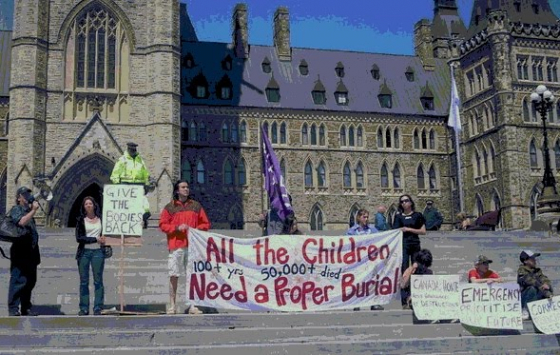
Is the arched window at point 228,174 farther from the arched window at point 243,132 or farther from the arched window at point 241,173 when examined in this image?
the arched window at point 243,132

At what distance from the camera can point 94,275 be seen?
33.6 ft

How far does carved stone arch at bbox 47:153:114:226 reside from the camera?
102 feet

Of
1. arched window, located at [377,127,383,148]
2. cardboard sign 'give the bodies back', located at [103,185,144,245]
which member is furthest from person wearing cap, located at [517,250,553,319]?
arched window, located at [377,127,383,148]

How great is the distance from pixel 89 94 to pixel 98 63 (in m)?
1.57

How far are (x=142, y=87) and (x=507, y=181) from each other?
64.8 ft

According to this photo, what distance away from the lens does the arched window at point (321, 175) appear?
43.6m

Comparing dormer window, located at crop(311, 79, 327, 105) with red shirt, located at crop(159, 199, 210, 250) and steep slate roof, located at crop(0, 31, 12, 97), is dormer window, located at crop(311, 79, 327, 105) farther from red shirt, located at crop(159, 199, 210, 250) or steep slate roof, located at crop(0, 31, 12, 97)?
A: red shirt, located at crop(159, 199, 210, 250)

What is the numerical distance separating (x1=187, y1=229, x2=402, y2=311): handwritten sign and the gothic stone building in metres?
20.9

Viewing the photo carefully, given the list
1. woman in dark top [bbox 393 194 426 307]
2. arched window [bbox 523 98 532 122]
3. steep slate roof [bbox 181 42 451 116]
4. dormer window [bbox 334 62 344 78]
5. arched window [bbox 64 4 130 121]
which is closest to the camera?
woman in dark top [bbox 393 194 426 307]

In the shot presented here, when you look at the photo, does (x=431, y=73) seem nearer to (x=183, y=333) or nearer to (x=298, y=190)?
(x=298, y=190)

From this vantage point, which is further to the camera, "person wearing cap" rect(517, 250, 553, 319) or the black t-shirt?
the black t-shirt

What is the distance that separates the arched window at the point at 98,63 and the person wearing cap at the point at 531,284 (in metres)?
24.5

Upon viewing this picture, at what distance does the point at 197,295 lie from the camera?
10141 millimetres

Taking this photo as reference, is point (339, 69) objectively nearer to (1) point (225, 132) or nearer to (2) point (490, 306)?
(1) point (225, 132)
